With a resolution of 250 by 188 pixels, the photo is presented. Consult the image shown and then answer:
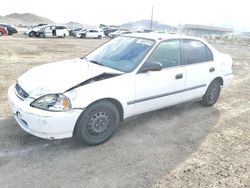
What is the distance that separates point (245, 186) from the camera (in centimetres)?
321

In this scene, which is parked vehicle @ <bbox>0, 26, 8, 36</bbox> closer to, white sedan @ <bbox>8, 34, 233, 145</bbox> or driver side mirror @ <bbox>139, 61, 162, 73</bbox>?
white sedan @ <bbox>8, 34, 233, 145</bbox>

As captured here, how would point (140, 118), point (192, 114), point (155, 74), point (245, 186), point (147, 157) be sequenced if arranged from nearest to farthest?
point (245, 186) → point (147, 157) → point (155, 74) → point (140, 118) → point (192, 114)

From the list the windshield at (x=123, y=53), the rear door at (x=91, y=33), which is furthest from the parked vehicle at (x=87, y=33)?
the windshield at (x=123, y=53)

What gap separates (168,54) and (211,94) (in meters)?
1.69

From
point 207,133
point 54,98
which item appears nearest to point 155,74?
point 207,133

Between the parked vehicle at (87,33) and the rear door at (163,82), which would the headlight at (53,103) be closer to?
the rear door at (163,82)

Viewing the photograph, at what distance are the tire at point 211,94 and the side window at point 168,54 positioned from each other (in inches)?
50.1

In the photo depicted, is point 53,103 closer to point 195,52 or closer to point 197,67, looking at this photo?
point 197,67

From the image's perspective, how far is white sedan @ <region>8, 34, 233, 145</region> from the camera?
3.52 meters

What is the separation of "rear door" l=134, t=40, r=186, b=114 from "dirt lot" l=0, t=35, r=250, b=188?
473 mm

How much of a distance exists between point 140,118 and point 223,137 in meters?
1.52

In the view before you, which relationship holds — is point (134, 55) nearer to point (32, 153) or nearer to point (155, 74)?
point (155, 74)

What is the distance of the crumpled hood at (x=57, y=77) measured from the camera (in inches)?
142

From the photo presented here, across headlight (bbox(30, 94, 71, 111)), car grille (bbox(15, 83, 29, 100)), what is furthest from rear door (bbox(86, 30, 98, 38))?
headlight (bbox(30, 94, 71, 111))
